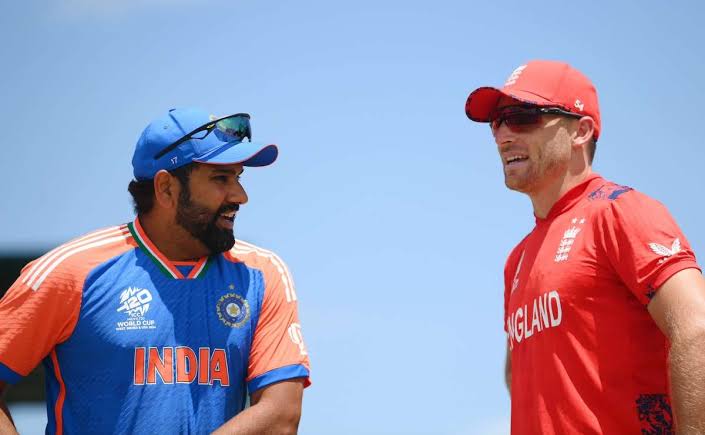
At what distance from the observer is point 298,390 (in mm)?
4898

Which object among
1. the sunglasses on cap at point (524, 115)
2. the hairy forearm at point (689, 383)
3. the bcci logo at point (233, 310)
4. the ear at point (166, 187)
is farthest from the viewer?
the ear at point (166, 187)

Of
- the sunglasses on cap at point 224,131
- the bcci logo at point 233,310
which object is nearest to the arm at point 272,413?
the bcci logo at point 233,310

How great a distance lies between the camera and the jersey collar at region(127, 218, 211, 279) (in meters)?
5.05

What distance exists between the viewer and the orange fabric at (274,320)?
16.1 feet

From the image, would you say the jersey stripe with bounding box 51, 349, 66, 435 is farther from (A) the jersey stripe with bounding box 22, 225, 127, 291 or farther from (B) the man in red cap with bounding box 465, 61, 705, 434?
(B) the man in red cap with bounding box 465, 61, 705, 434

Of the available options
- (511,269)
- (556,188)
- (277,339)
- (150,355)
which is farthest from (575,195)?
(150,355)

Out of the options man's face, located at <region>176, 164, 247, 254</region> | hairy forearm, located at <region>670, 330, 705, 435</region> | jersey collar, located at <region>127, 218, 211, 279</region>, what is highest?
man's face, located at <region>176, 164, 247, 254</region>

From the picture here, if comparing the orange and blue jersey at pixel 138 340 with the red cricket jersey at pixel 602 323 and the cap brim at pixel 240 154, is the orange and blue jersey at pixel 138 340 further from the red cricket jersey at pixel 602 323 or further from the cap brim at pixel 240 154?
the red cricket jersey at pixel 602 323

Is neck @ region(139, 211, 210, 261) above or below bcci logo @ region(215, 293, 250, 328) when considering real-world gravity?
above

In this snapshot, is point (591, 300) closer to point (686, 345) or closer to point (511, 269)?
point (686, 345)

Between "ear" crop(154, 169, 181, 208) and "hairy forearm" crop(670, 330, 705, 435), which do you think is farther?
"ear" crop(154, 169, 181, 208)

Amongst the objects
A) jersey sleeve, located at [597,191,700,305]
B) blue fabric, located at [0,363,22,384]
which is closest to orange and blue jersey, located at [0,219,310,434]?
blue fabric, located at [0,363,22,384]

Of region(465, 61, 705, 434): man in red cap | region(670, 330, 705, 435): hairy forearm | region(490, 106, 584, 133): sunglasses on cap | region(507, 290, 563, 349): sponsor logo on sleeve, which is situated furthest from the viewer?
region(490, 106, 584, 133): sunglasses on cap

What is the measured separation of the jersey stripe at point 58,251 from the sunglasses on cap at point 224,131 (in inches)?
17.3
